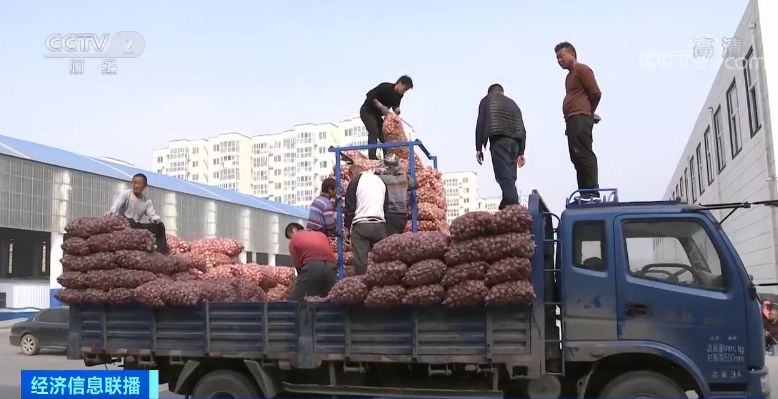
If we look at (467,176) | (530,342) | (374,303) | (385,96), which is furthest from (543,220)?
(467,176)

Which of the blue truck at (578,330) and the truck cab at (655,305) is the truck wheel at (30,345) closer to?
the blue truck at (578,330)

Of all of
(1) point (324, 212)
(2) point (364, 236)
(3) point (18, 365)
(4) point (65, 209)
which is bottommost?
(3) point (18, 365)

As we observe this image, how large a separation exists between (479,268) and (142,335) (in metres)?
3.49

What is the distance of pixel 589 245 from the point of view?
18.2ft

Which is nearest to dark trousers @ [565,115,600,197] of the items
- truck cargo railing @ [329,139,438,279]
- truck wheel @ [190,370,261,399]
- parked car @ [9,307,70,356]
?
truck cargo railing @ [329,139,438,279]

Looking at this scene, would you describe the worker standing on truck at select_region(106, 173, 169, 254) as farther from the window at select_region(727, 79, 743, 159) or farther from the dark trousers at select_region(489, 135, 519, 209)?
the window at select_region(727, 79, 743, 159)

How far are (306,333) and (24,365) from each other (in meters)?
12.3

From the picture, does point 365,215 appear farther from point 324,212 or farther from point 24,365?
point 24,365

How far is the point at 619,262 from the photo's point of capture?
5.45 metres

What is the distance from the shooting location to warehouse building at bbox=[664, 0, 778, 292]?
51.8 feet

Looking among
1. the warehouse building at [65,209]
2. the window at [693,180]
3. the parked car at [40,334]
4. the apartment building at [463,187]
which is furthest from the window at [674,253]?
the apartment building at [463,187]

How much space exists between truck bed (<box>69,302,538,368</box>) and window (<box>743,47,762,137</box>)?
14616 mm

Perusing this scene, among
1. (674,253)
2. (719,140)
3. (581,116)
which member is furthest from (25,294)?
(674,253)

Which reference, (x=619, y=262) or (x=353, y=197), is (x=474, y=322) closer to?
(x=619, y=262)
